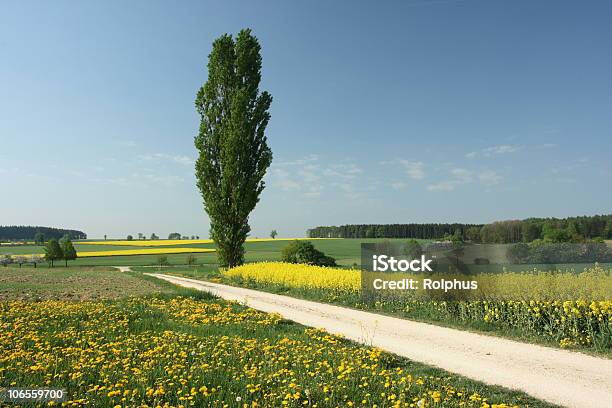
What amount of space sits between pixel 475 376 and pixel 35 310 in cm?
1209

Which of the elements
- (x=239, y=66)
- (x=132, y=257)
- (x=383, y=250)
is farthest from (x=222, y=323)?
(x=132, y=257)

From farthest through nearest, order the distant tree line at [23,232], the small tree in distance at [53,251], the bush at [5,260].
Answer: the distant tree line at [23,232], the small tree in distance at [53,251], the bush at [5,260]

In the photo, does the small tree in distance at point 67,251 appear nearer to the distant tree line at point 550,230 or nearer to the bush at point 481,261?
the distant tree line at point 550,230

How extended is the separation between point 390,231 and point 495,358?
76108 mm

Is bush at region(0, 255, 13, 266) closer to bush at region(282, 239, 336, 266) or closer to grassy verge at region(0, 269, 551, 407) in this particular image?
bush at region(282, 239, 336, 266)

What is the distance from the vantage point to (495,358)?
27.1 ft

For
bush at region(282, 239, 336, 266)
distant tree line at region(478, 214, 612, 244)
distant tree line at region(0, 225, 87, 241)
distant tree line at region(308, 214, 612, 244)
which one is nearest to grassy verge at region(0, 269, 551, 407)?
distant tree line at region(308, 214, 612, 244)

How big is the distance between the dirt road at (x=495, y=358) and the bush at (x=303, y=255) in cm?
2111

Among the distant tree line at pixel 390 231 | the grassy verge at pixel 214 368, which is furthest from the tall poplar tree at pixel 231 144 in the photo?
the distant tree line at pixel 390 231

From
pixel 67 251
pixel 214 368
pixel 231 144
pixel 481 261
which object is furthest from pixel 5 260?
pixel 214 368

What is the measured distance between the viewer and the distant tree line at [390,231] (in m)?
71.0

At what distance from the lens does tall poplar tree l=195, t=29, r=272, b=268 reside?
96.2ft

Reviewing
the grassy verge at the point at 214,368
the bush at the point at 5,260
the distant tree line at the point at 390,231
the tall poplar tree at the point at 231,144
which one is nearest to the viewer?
the grassy verge at the point at 214,368

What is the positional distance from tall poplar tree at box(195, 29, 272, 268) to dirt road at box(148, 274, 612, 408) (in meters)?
17.6
